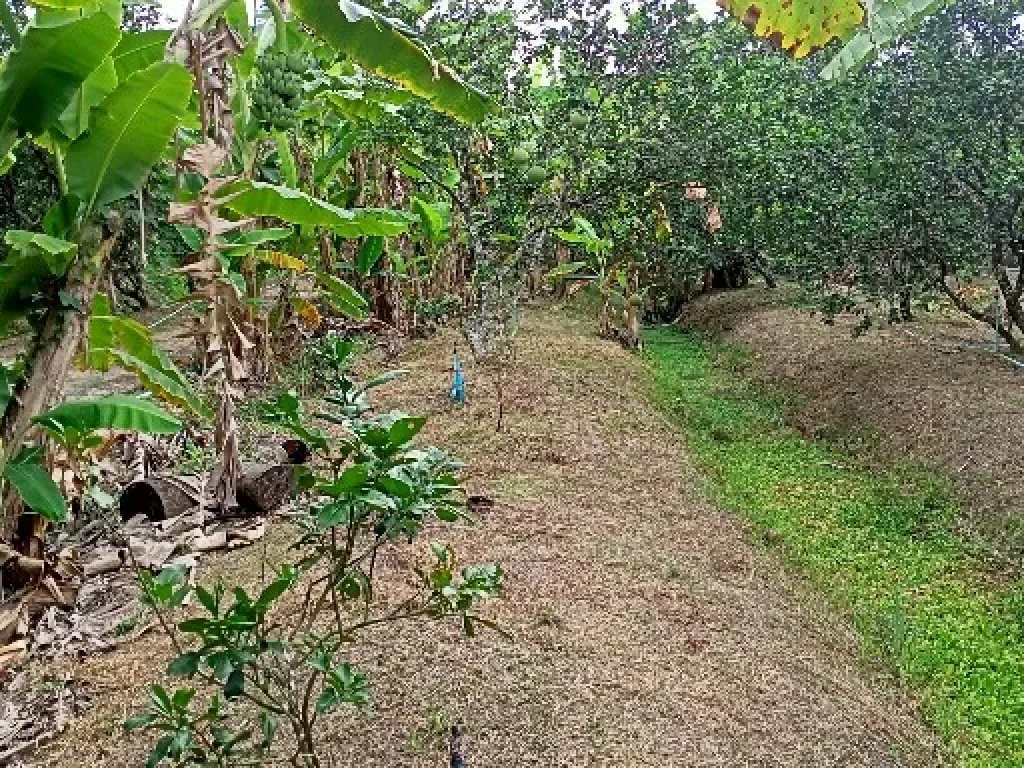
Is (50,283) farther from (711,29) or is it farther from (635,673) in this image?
(711,29)

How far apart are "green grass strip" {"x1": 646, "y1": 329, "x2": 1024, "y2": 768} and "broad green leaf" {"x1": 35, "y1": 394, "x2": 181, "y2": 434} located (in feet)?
8.95

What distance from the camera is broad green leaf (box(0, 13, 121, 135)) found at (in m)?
2.01

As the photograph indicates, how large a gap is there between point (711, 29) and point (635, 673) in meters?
10.0

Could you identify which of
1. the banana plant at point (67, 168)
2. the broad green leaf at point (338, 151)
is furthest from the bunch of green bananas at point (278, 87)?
the broad green leaf at point (338, 151)

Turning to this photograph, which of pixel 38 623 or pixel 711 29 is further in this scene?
pixel 711 29

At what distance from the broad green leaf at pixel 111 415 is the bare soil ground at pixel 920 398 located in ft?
12.8

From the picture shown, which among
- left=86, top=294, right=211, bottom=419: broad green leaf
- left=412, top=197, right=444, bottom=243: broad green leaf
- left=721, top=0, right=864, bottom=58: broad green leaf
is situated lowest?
left=86, top=294, right=211, bottom=419: broad green leaf

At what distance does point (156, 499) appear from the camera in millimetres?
4770

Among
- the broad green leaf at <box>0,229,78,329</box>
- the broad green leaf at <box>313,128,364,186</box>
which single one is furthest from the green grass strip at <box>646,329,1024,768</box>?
the broad green leaf at <box>0,229,78,329</box>

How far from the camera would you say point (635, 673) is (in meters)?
3.32

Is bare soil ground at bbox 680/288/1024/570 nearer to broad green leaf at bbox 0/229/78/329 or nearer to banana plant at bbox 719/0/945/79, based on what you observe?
banana plant at bbox 719/0/945/79

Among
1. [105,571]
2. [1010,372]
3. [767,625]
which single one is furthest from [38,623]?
[1010,372]

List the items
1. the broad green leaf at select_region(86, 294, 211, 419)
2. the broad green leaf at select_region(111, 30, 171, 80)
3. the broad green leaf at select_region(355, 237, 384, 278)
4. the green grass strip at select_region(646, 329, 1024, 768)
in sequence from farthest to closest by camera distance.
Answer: the broad green leaf at select_region(355, 237, 384, 278) < the green grass strip at select_region(646, 329, 1024, 768) < the broad green leaf at select_region(86, 294, 211, 419) < the broad green leaf at select_region(111, 30, 171, 80)

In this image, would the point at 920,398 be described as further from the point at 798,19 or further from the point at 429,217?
the point at 798,19
